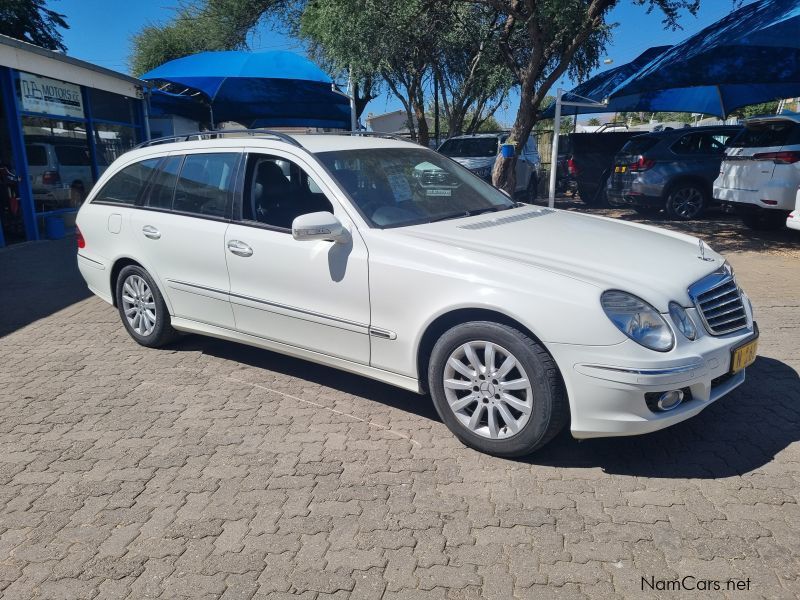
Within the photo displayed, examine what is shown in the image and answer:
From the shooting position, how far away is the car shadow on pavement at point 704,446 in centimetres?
338

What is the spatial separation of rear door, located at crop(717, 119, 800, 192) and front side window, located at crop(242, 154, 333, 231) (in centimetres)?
708

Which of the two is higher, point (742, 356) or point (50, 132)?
point (50, 132)

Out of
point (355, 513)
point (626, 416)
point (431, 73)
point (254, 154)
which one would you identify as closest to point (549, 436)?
point (626, 416)

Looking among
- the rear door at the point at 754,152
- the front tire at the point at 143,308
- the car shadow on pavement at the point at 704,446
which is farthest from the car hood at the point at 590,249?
the rear door at the point at 754,152

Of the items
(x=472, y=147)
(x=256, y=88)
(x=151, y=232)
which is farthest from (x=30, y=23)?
(x=151, y=232)

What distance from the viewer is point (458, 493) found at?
3.20 m

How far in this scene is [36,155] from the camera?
1168cm

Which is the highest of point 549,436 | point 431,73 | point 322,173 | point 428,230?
point 431,73

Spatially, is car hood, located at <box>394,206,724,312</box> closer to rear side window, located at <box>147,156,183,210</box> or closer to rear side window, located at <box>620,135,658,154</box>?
rear side window, located at <box>147,156,183,210</box>

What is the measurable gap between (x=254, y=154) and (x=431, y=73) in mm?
17604

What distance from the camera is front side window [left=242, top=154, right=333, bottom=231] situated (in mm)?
4500

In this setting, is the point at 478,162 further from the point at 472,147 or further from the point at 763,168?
the point at 763,168

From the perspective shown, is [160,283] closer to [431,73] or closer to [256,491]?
[256,491]

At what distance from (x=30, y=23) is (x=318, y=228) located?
20.3m
